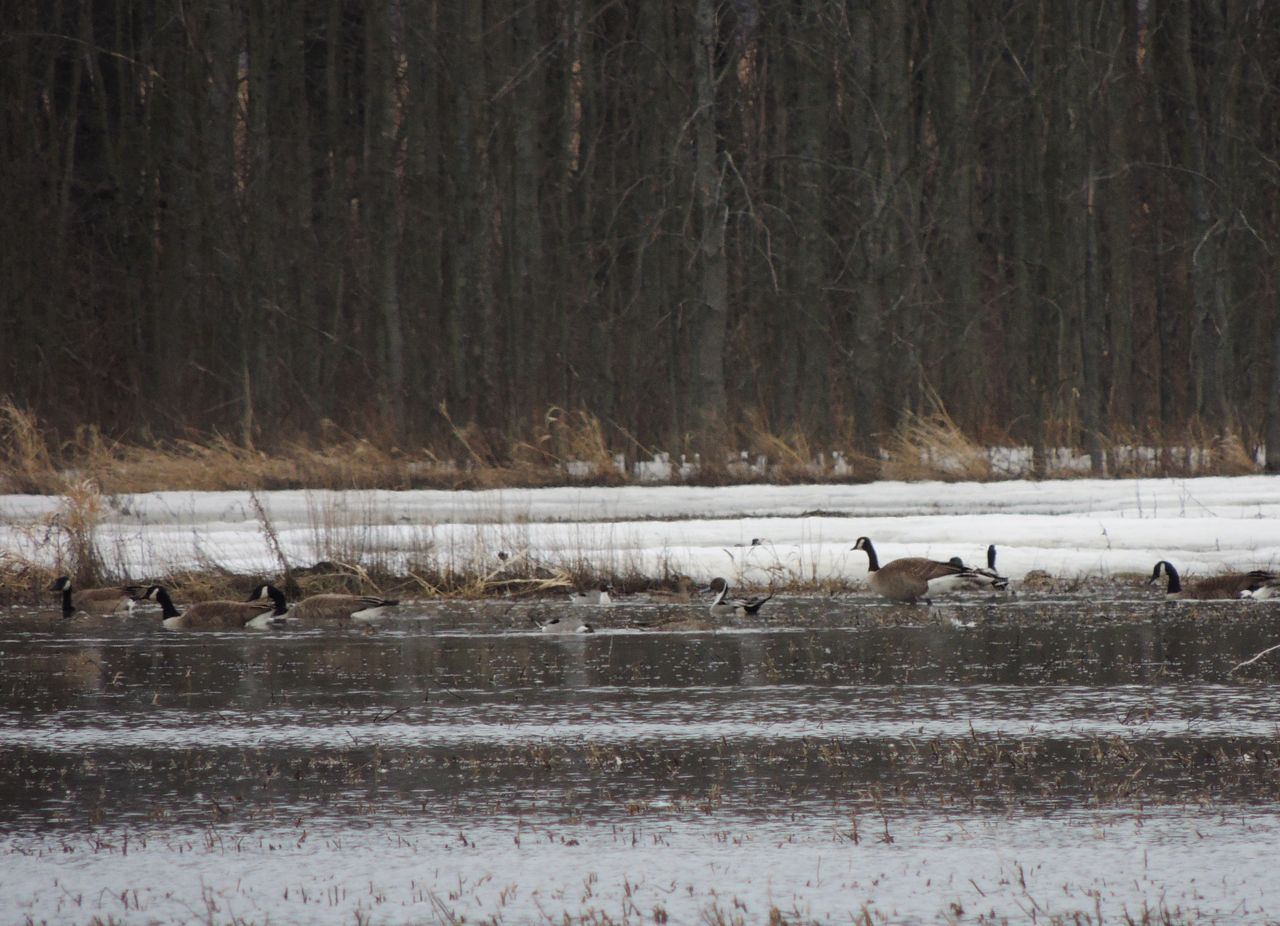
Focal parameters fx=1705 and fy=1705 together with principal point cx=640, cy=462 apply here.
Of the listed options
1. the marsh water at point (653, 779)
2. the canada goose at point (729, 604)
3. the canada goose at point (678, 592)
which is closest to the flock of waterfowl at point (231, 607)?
the marsh water at point (653, 779)

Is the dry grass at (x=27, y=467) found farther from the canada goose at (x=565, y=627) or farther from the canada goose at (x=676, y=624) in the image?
the canada goose at (x=676, y=624)

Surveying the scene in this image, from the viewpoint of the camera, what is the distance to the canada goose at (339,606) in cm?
1501

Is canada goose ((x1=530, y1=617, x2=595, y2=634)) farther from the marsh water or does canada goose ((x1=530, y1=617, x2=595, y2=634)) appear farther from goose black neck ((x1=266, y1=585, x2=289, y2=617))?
goose black neck ((x1=266, y1=585, x2=289, y2=617))

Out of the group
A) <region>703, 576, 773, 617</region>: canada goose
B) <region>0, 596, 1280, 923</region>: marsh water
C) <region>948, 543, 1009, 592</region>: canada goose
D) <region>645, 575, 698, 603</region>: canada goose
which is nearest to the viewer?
<region>0, 596, 1280, 923</region>: marsh water

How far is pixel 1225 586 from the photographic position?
48.2 ft

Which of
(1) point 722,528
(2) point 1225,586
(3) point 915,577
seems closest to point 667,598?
(3) point 915,577

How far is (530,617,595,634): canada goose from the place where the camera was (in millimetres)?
13859

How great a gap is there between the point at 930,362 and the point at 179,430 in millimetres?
13977

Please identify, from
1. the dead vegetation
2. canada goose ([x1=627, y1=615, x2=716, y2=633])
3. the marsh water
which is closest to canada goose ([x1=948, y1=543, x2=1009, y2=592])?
the marsh water

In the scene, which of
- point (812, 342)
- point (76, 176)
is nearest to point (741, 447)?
point (812, 342)

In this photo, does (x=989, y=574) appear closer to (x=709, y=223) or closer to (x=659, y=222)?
Result: (x=709, y=223)

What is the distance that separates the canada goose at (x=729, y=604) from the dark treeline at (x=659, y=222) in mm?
9654

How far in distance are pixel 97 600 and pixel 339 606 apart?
237 cm

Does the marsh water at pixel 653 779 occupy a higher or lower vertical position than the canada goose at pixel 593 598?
lower
